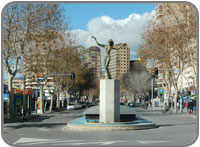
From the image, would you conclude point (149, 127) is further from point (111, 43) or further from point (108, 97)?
point (111, 43)

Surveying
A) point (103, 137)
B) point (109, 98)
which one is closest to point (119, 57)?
point (109, 98)

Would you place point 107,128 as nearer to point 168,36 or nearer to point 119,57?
point 168,36

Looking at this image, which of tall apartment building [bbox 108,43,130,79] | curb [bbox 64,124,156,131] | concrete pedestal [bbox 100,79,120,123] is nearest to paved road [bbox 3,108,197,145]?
curb [bbox 64,124,156,131]

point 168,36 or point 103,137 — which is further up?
point 168,36

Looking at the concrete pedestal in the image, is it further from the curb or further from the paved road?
the paved road

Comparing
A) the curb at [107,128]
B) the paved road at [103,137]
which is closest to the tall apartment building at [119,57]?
the curb at [107,128]

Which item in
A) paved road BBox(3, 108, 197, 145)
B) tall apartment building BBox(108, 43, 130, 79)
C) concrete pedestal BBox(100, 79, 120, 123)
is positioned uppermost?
tall apartment building BBox(108, 43, 130, 79)

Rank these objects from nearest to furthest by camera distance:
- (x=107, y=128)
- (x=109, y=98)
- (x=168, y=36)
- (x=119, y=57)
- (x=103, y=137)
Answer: (x=103, y=137), (x=107, y=128), (x=109, y=98), (x=168, y=36), (x=119, y=57)

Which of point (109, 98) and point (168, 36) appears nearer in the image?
point (109, 98)

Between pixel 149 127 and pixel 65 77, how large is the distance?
44.7 metres

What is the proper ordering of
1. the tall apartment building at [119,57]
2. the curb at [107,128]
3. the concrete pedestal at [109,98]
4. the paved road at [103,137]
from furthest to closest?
the tall apartment building at [119,57], the concrete pedestal at [109,98], the curb at [107,128], the paved road at [103,137]

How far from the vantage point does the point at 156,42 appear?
1781 inches

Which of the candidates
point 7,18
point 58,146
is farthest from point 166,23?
point 58,146

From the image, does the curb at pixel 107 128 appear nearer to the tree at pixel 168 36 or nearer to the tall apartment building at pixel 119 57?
the tall apartment building at pixel 119 57
